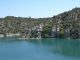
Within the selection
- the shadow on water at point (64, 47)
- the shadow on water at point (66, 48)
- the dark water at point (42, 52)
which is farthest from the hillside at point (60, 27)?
the dark water at point (42, 52)

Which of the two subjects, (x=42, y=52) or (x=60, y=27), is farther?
(x=60, y=27)

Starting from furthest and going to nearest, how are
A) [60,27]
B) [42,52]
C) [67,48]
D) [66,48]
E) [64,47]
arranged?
[60,27] → [64,47] → [66,48] → [67,48] → [42,52]

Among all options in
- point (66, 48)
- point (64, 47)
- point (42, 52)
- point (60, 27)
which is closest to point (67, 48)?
point (66, 48)

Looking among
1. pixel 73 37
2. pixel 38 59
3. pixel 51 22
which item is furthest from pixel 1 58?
pixel 51 22

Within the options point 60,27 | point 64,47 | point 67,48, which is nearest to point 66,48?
point 67,48

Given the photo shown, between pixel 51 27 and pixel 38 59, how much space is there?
47.9 m

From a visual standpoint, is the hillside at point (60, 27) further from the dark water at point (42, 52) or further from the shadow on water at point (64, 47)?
the dark water at point (42, 52)

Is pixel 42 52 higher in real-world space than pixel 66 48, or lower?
lower

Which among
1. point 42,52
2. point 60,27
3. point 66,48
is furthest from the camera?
point 60,27

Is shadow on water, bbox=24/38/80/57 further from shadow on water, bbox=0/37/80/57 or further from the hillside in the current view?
the hillside

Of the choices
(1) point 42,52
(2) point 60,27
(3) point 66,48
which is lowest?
(1) point 42,52

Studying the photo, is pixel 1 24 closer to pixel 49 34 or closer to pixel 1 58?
pixel 49 34

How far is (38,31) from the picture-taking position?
85438mm

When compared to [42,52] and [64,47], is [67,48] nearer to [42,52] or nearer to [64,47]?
[64,47]
